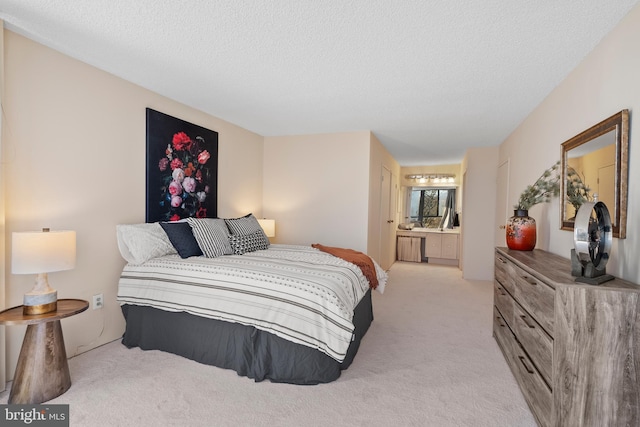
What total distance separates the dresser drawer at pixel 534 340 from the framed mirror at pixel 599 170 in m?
0.70

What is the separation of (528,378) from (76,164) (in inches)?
142

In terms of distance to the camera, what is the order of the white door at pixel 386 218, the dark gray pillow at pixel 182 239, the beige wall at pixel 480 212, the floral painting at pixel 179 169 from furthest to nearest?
the white door at pixel 386 218, the beige wall at pixel 480 212, the floral painting at pixel 179 169, the dark gray pillow at pixel 182 239

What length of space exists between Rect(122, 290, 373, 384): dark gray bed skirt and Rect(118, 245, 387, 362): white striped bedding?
95 mm

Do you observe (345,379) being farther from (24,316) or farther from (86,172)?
(86,172)

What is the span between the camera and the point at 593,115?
214cm

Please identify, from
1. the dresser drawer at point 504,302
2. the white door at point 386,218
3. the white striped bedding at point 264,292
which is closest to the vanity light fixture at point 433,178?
the white door at point 386,218

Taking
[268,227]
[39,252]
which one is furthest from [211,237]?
[268,227]

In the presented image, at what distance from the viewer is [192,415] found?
1.85 meters

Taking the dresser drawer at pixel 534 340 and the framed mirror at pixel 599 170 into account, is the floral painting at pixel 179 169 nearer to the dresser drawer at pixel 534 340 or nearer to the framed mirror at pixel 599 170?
the dresser drawer at pixel 534 340

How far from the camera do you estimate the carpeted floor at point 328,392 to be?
183 centimetres

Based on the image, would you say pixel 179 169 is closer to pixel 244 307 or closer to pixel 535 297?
pixel 244 307

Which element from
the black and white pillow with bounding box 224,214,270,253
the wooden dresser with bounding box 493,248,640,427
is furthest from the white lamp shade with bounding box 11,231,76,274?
the wooden dresser with bounding box 493,248,640,427

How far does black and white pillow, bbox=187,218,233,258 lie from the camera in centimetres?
298

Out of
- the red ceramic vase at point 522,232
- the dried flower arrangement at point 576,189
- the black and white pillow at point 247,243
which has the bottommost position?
the black and white pillow at point 247,243
